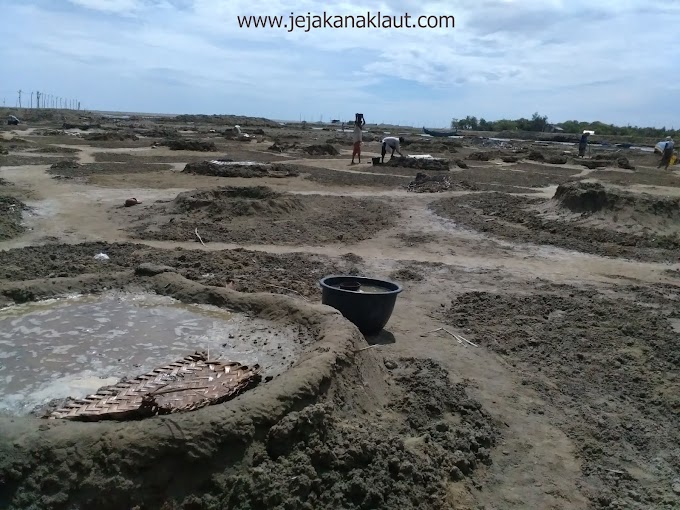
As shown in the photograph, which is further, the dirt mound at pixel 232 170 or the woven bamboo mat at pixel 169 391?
the dirt mound at pixel 232 170

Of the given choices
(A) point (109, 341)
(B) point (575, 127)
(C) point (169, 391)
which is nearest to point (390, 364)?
(C) point (169, 391)

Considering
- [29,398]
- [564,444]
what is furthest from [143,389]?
[564,444]

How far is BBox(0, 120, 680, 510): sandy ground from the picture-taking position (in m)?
4.21

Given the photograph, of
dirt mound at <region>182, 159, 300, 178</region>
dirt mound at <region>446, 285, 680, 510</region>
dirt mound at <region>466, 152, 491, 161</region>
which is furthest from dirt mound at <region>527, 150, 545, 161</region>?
dirt mound at <region>446, 285, 680, 510</region>

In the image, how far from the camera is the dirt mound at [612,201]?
494 inches

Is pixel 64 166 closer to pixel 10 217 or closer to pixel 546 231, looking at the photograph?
pixel 10 217

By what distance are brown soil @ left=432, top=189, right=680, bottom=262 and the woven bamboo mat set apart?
27.6 feet

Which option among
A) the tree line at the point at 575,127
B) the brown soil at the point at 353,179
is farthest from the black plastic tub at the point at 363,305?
the tree line at the point at 575,127

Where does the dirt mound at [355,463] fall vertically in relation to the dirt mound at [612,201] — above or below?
below

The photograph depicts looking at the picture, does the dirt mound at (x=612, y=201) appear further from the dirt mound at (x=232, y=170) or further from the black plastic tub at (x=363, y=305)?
the dirt mound at (x=232, y=170)

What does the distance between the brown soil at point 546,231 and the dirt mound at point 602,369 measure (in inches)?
123

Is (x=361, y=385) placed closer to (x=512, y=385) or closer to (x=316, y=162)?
(x=512, y=385)

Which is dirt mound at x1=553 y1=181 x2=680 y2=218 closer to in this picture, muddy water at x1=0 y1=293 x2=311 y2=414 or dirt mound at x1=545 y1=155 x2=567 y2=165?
muddy water at x1=0 y1=293 x2=311 y2=414

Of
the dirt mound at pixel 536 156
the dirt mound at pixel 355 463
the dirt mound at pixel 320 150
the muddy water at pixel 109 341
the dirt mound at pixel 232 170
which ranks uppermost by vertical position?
the dirt mound at pixel 536 156
